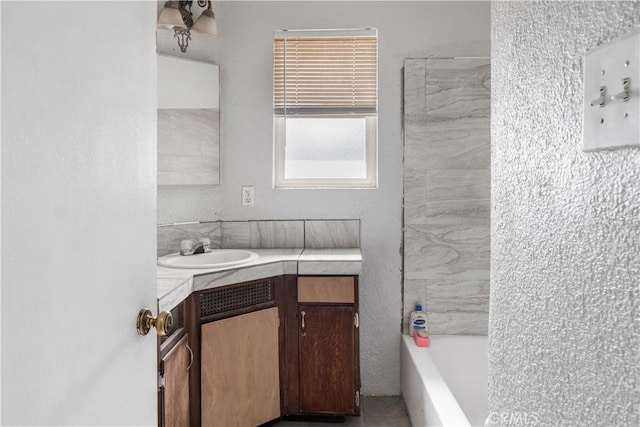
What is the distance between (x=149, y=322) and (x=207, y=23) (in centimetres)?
199

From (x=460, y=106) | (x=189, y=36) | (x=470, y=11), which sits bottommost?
(x=460, y=106)

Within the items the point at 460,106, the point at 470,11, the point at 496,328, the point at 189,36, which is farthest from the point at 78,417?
the point at 470,11

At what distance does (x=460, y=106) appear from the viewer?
9.17ft

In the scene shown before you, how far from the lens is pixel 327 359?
243cm

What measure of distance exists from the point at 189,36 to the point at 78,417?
2252mm

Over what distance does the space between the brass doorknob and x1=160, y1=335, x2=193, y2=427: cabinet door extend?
0.83 meters

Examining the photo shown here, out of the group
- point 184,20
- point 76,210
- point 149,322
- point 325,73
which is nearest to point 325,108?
point 325,73

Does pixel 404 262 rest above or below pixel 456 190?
below

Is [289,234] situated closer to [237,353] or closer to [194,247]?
[194,247]

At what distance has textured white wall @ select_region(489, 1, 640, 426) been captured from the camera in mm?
497

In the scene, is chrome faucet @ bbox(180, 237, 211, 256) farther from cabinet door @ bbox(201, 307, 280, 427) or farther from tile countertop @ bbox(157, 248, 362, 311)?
cabinet door @ bbox(201, 307, 280, 427)

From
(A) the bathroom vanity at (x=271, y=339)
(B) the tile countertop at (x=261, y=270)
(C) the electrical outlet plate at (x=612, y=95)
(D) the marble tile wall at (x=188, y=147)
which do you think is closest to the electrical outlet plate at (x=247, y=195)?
(D) the marble tile wall at (x=188, y=147)

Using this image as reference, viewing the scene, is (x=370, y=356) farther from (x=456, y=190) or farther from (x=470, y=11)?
(x=470, y=11)

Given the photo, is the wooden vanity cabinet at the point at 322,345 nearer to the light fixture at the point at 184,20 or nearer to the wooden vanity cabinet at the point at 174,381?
the wooden vanity cabinet at the point at 174,381
